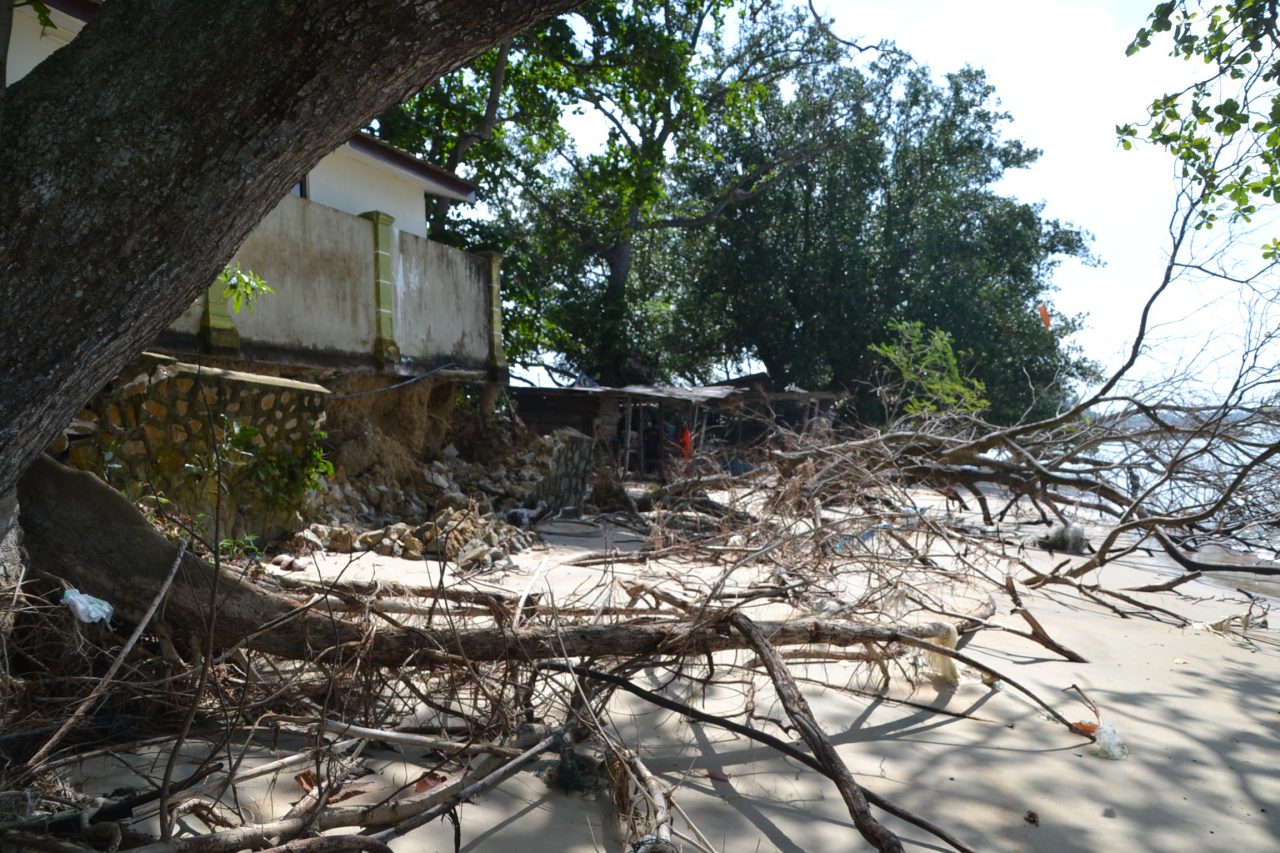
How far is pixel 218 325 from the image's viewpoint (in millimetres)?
8055

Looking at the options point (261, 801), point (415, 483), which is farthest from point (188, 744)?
point (415, 483)

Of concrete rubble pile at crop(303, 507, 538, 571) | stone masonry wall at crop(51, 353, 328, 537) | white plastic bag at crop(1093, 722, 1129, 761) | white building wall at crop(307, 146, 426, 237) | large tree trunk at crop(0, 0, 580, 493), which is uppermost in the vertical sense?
white building wall at crop(307, 146, 426, 237)

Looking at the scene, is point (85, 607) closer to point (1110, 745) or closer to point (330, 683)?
point (330, 683)

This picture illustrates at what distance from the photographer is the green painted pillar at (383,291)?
10422 mm

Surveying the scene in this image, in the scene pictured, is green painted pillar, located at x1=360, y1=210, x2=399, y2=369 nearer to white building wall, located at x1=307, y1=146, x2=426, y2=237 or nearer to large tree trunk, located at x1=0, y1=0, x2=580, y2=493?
white building wall, located at x1=307, y1=146, x2=426, y2=237

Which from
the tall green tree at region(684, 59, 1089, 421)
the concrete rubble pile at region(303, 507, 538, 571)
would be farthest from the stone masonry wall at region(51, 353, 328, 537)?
the tall green tree at region(684, 59, 1089, 421)

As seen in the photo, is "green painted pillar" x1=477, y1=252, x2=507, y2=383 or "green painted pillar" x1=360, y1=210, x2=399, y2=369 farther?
"green painted pillar" x1=477, y1=252, x2=507, y2=383

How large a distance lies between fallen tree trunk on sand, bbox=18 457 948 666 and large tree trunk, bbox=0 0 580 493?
3.17 feet

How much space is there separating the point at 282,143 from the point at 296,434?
589 centimetres

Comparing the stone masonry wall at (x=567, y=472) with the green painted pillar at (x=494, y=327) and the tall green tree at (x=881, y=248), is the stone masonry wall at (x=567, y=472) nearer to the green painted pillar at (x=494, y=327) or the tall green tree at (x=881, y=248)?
the green painted pillar at (x=494, y=327)

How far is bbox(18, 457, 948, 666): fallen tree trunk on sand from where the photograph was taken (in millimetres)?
3020

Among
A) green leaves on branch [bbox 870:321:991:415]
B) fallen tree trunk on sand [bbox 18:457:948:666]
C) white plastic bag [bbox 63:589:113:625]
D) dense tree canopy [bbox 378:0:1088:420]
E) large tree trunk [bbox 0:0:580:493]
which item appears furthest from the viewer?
dense tree canopy [bbox 378:0:1088:420]

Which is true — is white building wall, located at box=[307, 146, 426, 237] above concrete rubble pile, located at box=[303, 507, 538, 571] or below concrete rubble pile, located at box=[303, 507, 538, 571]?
above

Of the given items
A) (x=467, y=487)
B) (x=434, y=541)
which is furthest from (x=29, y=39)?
(x=467, y=487)
